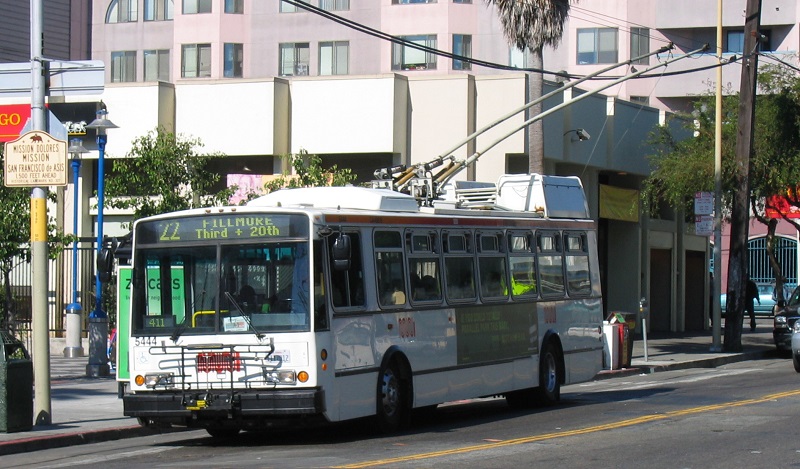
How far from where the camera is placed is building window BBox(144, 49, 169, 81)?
165ft

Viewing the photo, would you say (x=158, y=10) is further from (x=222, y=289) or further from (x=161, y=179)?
(x=222, y=289)

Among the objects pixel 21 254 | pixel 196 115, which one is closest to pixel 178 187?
pixel 21 254

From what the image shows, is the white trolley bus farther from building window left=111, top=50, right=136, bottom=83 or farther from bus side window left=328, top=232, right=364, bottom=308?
building window left=111, top=50, right=136, bottom=83

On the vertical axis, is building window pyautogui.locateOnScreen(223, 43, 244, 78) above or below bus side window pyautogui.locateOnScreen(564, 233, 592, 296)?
above

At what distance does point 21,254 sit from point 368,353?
43.1 ft

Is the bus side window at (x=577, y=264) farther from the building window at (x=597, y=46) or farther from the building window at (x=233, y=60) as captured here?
the building window at (x=597, y=46)

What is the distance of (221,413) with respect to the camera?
13.6 meters

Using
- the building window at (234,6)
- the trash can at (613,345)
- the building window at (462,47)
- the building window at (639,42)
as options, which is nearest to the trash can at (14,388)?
the trash can at (613,345)

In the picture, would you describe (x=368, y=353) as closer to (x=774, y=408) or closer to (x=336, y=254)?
(x=336, y=254)

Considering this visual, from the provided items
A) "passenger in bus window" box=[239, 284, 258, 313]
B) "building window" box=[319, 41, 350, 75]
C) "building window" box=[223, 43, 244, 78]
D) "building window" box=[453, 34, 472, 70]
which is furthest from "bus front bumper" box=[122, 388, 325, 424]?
"building window" box=[223, 43, 244, 78]

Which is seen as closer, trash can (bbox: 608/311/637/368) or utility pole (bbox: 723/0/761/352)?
trash can (bbox: 608/311/637/368)

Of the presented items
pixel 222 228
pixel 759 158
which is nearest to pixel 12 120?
pixel 222 228

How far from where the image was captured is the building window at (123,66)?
5112cm

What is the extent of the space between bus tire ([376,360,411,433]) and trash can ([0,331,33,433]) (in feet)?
14.2
